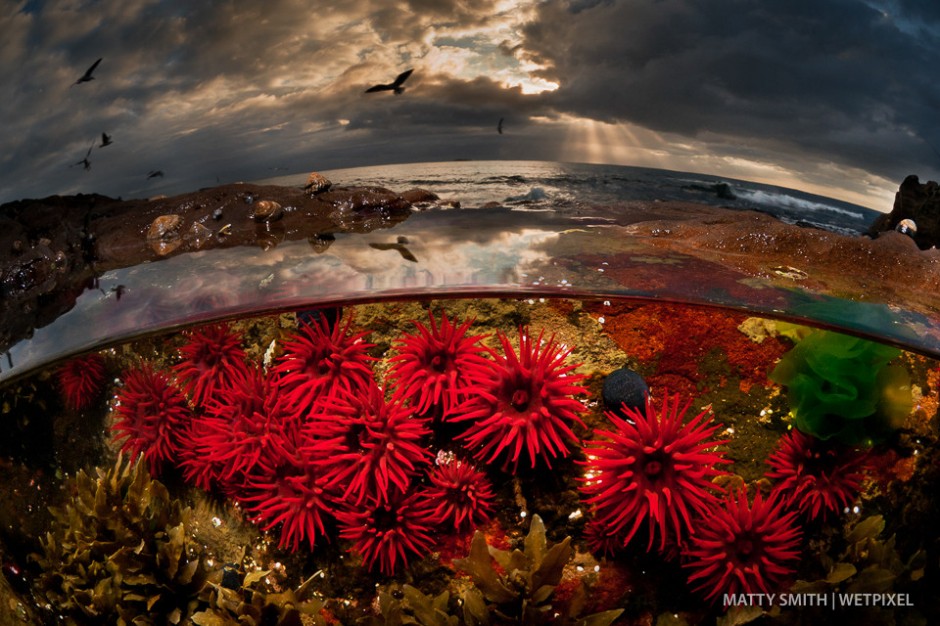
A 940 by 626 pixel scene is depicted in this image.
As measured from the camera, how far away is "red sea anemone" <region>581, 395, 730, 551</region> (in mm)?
3002

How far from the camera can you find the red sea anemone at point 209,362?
4070 millimetres

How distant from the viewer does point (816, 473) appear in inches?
139

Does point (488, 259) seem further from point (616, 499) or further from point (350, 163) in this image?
point (616, 499)

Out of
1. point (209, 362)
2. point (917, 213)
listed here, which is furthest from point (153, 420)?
point (917, 213)

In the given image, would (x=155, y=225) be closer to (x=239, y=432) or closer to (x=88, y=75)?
(x=88, y=75)

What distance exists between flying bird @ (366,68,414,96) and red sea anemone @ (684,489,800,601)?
9.86ft

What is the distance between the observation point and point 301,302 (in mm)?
4348

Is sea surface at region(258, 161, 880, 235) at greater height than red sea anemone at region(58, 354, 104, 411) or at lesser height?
greater

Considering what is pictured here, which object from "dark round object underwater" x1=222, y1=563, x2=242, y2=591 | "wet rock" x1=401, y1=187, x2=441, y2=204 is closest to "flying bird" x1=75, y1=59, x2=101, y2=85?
"wet rock" x1=401, y1=187, x2=441, y2=204

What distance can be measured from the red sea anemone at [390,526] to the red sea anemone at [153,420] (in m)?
1.61

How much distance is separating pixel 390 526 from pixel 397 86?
2.60 meters

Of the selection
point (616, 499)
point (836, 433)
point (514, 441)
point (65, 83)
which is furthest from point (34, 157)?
point (836, 433)

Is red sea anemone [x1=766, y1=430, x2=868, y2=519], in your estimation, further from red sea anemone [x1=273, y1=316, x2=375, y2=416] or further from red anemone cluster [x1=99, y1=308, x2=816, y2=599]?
red sea anemone [x1=273, y1=316, x2=375, y2=416]

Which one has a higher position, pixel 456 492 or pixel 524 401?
pixel 524 401
